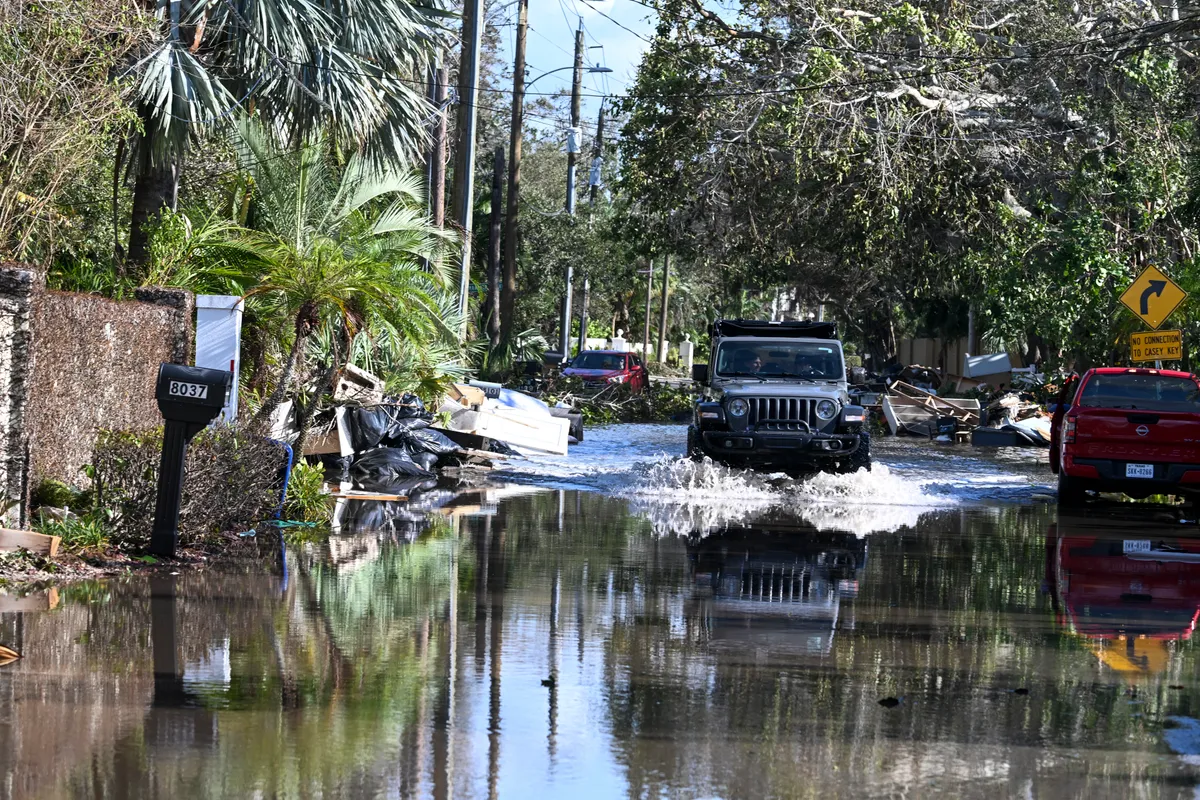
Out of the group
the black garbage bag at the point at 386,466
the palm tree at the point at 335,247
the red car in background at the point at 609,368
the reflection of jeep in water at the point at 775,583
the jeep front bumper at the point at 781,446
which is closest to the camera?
the reflection of jeep in water at the point at 775,583

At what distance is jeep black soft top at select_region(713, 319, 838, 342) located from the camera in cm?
2030

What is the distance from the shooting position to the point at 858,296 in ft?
193

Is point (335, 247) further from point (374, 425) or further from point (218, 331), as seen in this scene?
point (374, 425)

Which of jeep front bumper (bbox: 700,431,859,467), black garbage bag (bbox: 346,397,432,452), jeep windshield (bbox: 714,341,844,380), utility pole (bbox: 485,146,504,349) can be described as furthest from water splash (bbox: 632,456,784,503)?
utility pole (bbox: 485,146,504,349)

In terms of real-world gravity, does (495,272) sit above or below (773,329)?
above

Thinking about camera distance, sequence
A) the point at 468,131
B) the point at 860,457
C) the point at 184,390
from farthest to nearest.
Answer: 1. the point at 468,131
2. the point at 860,457
3. the point at 184,390

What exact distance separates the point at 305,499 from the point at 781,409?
21.6 feet

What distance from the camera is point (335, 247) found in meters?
15.2

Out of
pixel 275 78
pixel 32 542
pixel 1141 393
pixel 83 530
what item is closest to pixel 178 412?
pixel 83 530

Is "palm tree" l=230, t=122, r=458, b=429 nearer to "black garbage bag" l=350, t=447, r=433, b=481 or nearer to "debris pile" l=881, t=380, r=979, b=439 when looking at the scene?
"black garbage bag" l=350, t=447, r=433, b=481

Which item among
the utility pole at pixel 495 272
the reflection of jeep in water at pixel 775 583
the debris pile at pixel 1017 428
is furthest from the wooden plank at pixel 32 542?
the utility pole at pixel 495 272

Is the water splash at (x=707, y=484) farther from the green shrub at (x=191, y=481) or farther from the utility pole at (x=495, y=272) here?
the utility pole at (x=495, y=272)

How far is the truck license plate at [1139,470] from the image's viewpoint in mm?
16641

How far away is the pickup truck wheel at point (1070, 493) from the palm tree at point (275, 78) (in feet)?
30.9
